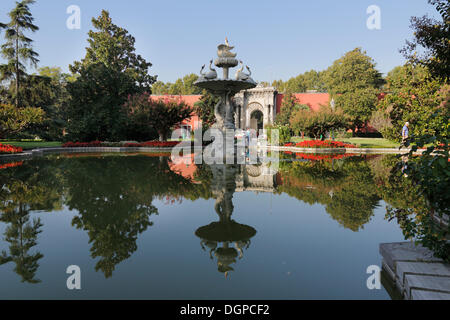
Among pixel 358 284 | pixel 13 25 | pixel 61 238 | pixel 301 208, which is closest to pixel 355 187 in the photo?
pixel 301 208

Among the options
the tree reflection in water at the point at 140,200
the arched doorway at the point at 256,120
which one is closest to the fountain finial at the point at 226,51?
the tree reflection in water at the point at 140,200

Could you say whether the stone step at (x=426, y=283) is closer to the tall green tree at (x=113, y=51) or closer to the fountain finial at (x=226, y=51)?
the fountain finial at (x=226, y=51)

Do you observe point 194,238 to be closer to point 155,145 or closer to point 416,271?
point 416,271

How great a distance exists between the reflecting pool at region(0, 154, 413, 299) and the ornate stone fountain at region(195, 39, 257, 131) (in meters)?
5.46

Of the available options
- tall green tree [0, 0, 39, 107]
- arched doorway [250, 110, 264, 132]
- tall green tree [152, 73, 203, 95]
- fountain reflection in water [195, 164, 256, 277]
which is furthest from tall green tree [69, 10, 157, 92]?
fountain reflection in water [195, 164, 256, 277]

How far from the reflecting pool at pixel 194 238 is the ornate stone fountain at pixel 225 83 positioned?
215 inches

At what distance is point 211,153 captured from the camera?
15.4 meters

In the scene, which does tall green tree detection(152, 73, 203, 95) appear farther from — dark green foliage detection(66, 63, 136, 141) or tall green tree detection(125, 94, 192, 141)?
tall green tree detection(125, 94, 192, 141)

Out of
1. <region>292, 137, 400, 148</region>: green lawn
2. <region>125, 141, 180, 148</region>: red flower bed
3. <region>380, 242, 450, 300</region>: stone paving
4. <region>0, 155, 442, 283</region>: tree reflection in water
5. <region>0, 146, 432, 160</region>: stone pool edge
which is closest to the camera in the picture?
<region>380, 242, 450, 300</region>: stone paving

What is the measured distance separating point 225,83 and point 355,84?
30886 millimetres

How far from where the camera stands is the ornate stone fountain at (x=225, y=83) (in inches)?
484

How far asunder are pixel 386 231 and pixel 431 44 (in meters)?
5.04

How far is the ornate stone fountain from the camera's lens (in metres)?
12.3

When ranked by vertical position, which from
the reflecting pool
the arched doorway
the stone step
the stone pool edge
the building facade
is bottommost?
the reflecting pool
